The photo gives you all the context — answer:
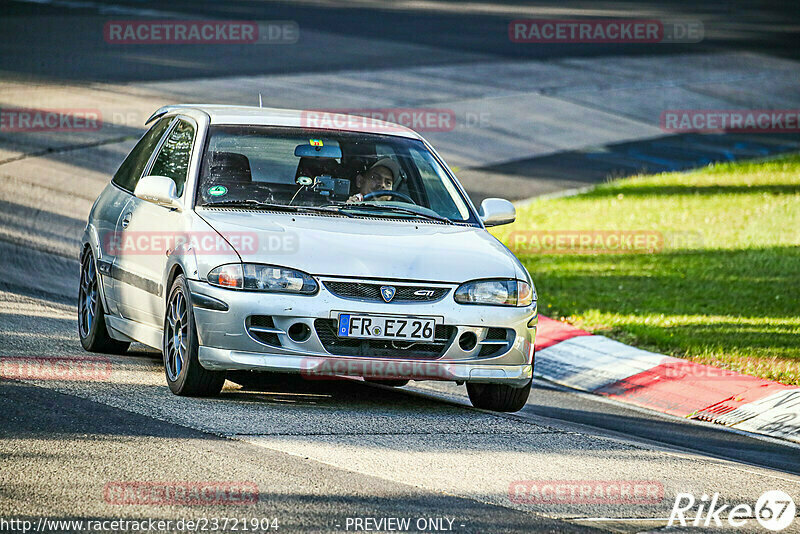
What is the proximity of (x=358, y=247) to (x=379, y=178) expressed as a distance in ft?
4.21

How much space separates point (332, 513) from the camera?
16.7 feet

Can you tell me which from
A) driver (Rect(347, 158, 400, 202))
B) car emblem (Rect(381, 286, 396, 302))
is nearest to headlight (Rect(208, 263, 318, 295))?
car emblem (Rect(381, 286, 396, 302))

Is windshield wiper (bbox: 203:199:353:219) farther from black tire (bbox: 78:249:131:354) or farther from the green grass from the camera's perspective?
the green grass

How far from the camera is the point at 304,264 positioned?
6859 mm

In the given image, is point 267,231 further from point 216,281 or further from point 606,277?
point 606,277

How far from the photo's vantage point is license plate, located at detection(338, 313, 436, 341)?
268 inches

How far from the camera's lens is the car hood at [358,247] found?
22.6ft

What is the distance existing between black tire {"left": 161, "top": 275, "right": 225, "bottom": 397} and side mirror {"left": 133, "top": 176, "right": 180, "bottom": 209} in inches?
21.8

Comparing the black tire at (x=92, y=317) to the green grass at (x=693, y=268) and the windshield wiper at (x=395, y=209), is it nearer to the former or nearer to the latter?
the windshield wiper at (x=395, y=209)

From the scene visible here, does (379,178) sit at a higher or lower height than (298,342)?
higher

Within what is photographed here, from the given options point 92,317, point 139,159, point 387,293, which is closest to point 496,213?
point 387,293

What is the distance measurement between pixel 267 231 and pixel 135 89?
574 inches

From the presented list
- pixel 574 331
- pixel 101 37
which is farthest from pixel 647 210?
pixel 101 37

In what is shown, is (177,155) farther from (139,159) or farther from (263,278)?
(263,278)
